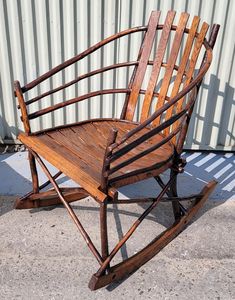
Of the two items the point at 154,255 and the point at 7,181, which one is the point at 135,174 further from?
the point at 7,181

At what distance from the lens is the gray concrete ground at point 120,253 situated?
167 centimetres

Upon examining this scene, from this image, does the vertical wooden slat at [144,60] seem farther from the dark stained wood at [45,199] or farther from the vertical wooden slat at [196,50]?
the dark stained wood at [45,199]

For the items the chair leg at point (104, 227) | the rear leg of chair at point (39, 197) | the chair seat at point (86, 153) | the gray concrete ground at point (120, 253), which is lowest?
the gray concrete ground at point (120, 253)

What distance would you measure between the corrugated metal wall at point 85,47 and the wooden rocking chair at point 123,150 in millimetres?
404

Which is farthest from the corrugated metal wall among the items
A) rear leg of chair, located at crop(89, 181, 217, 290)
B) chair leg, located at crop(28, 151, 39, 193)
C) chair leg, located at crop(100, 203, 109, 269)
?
chair leg, located at crop(100, 203, 109, 269)

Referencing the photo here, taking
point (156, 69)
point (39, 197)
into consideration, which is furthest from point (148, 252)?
point (156, 69)

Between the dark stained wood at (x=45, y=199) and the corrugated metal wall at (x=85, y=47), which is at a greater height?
the corrugated metal wall at (x=85, y=47)

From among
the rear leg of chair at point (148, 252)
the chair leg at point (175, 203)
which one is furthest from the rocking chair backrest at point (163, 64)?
the rear leg of chair at point (148, 252)

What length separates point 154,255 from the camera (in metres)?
1.84

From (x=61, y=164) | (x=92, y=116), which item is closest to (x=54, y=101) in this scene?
(x=92, y=116)

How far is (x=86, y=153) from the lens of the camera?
178 cm

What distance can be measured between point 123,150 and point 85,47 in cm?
122

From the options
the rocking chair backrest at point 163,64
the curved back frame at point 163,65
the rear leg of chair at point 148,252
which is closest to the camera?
the rear leg of chair at point 148,252

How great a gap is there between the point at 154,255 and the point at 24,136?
0.81 meters
